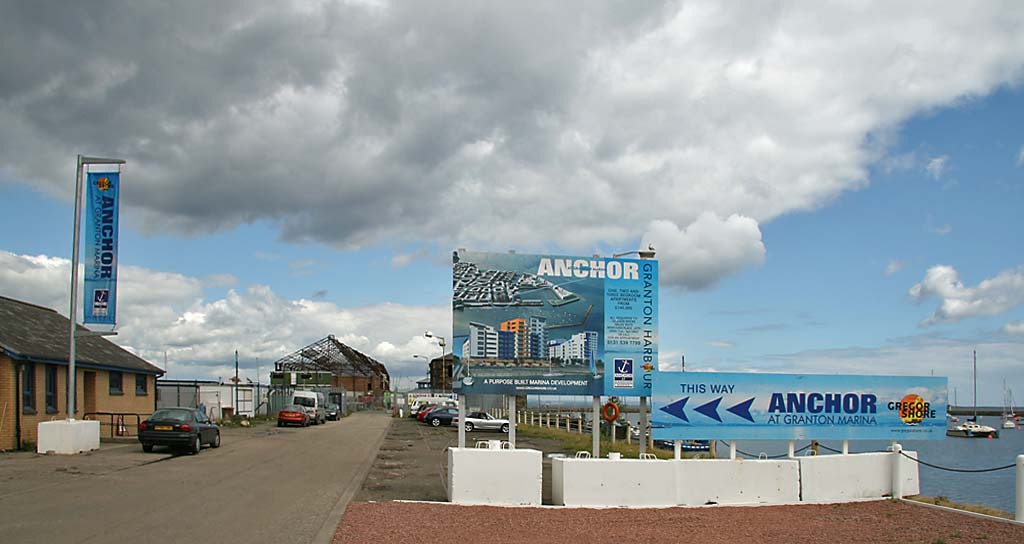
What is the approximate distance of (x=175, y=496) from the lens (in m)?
15.2

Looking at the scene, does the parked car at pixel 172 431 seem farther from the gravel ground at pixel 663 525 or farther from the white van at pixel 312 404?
the white van at pixel 312 404

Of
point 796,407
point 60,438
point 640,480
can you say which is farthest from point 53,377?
point 796,407

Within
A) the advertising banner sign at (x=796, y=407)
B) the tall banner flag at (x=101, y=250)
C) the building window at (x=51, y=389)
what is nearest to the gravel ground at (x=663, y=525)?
the advertising banner sign at (x=796, y=407)

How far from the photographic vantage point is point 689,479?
1484 centimetres

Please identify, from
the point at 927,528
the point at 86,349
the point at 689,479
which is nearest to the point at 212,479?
the point at 689,479

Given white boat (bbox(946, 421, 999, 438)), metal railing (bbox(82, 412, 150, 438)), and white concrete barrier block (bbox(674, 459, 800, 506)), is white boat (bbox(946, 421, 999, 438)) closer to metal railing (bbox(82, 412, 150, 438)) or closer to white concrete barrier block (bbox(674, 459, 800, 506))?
metal railing (bbox(82, 412, 150, 438))

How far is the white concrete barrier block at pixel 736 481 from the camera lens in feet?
48.6

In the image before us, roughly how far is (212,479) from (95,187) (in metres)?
10.8

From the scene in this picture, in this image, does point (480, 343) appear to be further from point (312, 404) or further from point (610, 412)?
point (312, 404)

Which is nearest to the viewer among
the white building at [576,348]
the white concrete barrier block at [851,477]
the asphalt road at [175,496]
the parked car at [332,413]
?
the asphalt road at [175,496]

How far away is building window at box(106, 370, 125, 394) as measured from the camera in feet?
114

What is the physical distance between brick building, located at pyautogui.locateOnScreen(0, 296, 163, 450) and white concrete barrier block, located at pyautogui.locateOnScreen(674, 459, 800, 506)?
63.0 feet

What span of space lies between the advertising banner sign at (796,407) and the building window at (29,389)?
19559 mm

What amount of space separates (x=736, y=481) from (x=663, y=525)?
102 inches
